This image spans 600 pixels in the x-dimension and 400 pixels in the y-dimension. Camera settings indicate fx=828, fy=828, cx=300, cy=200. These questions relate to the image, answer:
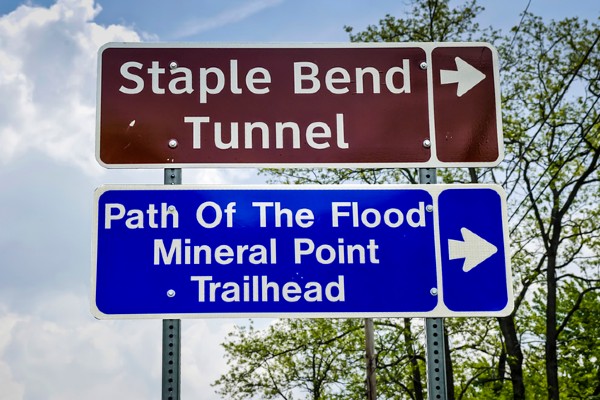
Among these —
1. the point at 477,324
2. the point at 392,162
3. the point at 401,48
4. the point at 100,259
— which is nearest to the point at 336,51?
the point at 401,48

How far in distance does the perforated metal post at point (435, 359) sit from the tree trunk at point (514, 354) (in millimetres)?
16976

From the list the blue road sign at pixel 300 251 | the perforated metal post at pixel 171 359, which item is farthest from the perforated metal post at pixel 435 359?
the perforated metal post at pixel 171 359

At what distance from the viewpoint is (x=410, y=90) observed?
422cm

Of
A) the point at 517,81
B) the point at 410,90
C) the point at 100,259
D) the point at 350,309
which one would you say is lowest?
the point at 350,309

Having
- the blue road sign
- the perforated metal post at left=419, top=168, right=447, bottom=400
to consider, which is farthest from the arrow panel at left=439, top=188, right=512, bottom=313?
the perforated metal post at left=419, top=168, right=447, bottom=400

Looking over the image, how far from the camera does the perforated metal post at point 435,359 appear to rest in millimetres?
3939

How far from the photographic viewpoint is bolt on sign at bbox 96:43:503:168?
4113 mm

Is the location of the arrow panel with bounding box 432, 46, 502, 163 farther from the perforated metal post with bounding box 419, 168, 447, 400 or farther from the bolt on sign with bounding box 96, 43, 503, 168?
the perforated metal post with bounding box 419, 168, 447, 400

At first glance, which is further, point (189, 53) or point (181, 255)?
point (189, 53)

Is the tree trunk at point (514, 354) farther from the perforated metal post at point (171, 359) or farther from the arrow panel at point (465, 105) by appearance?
the perforated metal post at point (171, 359)

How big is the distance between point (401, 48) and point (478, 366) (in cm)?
1884

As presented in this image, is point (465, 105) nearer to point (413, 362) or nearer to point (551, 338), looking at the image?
point (551, 338)

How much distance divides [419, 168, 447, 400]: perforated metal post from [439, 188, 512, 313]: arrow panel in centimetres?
13

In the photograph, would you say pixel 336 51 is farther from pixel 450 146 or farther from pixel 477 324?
pixel 477 324
